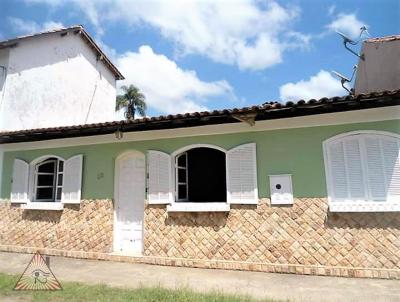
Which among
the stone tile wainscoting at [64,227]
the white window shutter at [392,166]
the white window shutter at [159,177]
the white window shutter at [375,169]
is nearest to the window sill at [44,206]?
the stone tile wainscoting at [64,227]

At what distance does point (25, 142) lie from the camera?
34.6ft

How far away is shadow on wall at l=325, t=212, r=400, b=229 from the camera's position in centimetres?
645

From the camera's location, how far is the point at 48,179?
1110 centimetres

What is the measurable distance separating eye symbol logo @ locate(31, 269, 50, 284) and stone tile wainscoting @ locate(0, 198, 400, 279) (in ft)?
6.13

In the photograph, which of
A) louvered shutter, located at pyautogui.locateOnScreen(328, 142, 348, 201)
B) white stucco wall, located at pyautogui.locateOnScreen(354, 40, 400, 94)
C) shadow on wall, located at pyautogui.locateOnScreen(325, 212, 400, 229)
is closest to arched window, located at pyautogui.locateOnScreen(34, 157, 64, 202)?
louvered shutter, located at pyautogui.locateOnScreen(328, 142, 348, 201)

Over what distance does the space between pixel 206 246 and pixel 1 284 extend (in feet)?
14.0

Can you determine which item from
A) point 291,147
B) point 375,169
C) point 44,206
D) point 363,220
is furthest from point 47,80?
point 363,220

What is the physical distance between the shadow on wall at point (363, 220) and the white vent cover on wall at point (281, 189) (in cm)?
93

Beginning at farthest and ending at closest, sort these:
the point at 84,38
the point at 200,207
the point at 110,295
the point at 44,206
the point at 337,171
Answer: the point at 84,38, the point at 44,206, the point at 200,207, the point at 337,171, the point at 110,295

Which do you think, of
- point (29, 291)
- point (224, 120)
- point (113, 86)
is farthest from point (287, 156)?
point (113, 86)

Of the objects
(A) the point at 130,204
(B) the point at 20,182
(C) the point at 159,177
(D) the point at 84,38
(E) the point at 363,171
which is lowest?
Result: (A) the point at 130,204

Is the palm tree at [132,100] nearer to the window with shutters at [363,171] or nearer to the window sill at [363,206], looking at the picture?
the window with shutters at [363,171]

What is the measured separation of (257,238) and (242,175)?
1493 millimetres

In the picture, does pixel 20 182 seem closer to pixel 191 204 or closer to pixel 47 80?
pixel 47 80
